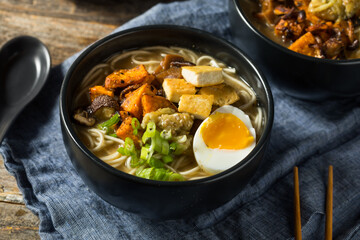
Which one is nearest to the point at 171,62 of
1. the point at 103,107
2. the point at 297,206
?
the point at 103,107

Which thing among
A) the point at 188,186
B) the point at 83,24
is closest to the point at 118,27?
the point at 83,24

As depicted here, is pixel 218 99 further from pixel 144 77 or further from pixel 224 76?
pixel 144 77

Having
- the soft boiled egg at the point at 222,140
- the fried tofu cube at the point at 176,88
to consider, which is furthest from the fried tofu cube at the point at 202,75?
the soft boiled egg at the point at 222,140

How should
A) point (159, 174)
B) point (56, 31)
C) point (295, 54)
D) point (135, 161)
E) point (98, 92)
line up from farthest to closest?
point (56, 31)
point (295, 54)
point (98, 92)
point (135, 161)
point (159, 174)

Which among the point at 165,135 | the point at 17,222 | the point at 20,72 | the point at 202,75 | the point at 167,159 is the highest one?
the point at 202,75

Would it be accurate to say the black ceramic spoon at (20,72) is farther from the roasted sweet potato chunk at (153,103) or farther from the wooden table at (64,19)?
the roasted sweet potato chunk at (153,103)

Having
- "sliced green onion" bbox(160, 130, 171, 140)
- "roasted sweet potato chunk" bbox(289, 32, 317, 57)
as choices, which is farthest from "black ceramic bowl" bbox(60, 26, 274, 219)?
"roasted sweet potato chunk" bbox(289, 32, 317, 57)

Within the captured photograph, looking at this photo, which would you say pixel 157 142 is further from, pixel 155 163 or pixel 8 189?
pixel 8 189
